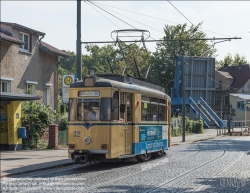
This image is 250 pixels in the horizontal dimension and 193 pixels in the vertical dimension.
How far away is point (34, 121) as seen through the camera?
1019 inches

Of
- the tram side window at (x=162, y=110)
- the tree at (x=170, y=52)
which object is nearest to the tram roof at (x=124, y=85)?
the tram side window at (x=162, y=110)

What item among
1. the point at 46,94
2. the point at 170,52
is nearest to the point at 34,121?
the point at 46,94

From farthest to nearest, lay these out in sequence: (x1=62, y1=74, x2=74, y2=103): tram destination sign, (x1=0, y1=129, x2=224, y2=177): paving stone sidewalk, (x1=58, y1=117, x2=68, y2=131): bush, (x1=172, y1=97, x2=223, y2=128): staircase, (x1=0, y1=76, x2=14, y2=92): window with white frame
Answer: (x1=172, y1=97, x2=223, y2=128): staircase, (x1=58, y1=117, x2=68, y2=131): bush, (x1=0, y1=76, x2=14, y2=92): window with white frame, (x1=62, y1=74, x2=74, y2=103): tram destination sign, (x1=0, y1=129, x2=224, y2=177): paving stone sidewalk

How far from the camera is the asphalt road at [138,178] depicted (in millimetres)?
12133

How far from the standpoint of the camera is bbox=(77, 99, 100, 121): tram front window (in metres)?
17.0

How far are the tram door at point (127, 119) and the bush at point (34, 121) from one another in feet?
27.0

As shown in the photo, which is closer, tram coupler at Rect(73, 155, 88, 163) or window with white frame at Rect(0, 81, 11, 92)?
tram coupler at Rect(73, 155, 88, 163)

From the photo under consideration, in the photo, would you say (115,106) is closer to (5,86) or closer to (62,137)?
(62,137)

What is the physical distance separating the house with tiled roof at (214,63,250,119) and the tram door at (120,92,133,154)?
70.6m

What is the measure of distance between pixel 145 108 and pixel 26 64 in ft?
42.2

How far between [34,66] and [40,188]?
20.1 m

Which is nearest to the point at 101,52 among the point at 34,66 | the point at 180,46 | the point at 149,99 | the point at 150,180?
the point at 180,46

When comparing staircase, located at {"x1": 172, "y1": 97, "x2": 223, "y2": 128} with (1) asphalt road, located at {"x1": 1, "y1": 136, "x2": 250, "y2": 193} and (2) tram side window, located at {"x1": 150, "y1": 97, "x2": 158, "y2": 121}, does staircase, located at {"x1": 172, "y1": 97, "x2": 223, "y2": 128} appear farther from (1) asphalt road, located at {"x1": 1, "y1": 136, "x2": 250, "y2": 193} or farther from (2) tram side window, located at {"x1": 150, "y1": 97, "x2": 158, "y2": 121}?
(1) asphalt road, located at {"x1": 1, "y1": 136, "x2": 250, "y2": 193}

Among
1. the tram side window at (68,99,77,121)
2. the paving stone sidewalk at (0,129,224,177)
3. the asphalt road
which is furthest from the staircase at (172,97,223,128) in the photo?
the tram side window at (68,99,77,121)
